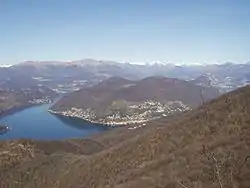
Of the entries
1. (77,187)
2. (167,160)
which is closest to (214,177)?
(167,160)

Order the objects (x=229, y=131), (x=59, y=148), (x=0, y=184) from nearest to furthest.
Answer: (x=229, y=131) → (x=0, y=184) → (x=59, y=148)

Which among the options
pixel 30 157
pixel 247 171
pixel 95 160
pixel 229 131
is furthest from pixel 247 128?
pixel 30 157

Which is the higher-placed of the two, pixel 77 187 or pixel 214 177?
pixel 214 177

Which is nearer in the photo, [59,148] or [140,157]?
[140,157]

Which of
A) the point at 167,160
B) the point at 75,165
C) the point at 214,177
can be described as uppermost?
the point at 214,177

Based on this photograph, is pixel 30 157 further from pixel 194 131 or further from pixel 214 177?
pixel 214 177

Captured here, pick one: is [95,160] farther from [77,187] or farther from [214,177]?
[214,177]

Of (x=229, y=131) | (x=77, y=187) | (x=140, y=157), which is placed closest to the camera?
(x=229, y=131)
